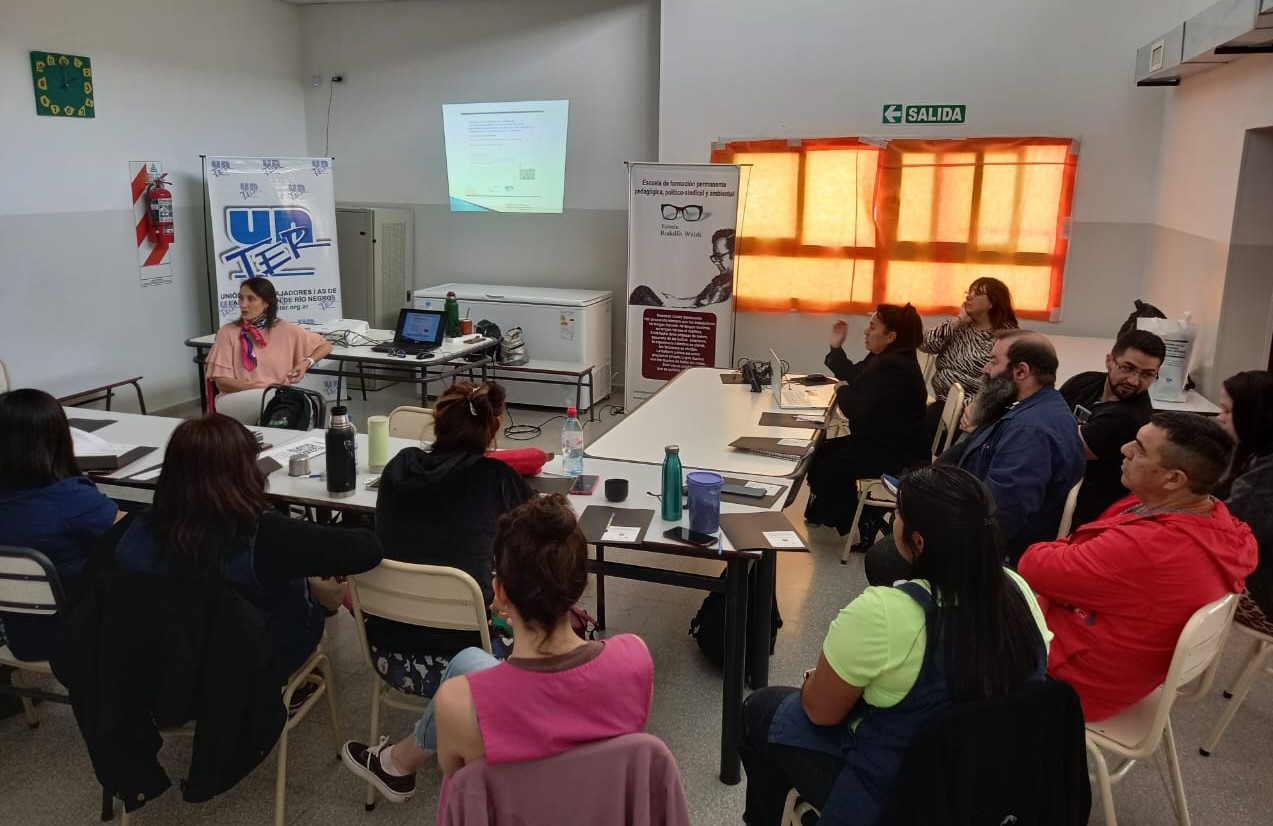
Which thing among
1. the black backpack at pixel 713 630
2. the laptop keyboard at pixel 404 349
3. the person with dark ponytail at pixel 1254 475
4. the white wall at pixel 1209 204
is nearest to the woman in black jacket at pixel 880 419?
the black backpack at pixel 713 630

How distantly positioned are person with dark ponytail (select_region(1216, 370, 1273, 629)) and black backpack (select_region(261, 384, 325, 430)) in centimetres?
337

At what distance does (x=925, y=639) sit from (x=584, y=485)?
1.58 meters

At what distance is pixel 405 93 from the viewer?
291 inches

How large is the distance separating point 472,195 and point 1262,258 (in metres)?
5.31

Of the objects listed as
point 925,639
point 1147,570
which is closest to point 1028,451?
point 1147,570

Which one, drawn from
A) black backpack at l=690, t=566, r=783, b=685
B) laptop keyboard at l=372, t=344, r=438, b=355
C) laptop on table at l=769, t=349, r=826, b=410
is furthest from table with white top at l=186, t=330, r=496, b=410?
black backpack at l=690, t=566, r=783, b=685

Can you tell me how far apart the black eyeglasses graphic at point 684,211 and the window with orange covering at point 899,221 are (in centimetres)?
42

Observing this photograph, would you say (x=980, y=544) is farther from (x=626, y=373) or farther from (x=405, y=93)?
(x=405, y=93)

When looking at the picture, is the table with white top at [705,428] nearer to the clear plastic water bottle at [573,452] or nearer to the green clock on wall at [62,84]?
the clear plastic water bottle at [573,452]

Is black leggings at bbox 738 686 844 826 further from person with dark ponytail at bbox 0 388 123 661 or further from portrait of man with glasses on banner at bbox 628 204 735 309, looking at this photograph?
portrait of man with glasses on banner at bbox 628 204 735 309

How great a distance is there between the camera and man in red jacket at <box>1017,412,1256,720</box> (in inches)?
84.1

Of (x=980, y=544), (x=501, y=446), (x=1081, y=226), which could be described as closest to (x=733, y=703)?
(x=980, y=544)

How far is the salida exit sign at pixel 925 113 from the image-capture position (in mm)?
5969

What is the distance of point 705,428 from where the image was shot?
3.88 meters
